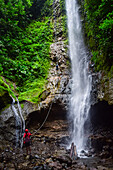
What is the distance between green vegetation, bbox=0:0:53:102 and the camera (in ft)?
34.7

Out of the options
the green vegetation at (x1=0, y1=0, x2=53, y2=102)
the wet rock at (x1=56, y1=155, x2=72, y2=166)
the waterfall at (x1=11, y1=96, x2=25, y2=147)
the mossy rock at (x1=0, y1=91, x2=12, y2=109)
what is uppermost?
the green vegetation at (x1=0, y1=0, x2=53, y2=102)

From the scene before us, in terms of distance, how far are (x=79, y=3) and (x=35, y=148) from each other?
19.3 metres

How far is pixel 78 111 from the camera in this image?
9953 mm

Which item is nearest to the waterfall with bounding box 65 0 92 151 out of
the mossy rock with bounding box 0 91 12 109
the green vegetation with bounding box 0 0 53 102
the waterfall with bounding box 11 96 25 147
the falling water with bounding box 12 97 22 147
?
the green vegetation with bounding box 0 0 53 102

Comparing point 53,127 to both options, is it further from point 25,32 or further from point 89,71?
point 25,32

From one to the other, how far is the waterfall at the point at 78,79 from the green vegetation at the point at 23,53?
302 centimetres

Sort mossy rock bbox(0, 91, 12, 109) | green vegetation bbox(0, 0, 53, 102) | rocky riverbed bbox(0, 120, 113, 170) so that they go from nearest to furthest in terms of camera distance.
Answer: rocky riverbed bbox(0, 120, 113, 170)
mossy rock bbox(0, 91, 12, 109)
green vegetation bbox(0, 0, 53, 102)

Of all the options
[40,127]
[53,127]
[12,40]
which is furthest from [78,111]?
[12,40]

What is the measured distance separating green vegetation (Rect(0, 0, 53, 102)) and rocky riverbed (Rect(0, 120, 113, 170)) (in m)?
2.92

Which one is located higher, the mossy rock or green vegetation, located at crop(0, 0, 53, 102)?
green vegetation, located at crop(0, 0, 53, 102)

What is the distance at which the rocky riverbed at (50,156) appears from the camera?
5.36 m

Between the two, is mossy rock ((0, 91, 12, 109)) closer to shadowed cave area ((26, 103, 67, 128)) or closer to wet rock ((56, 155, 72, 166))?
shadowed cave area ((26, 103, 67, 128))

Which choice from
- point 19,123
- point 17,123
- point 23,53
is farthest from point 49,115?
point 23,53

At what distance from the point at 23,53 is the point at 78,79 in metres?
6.70
